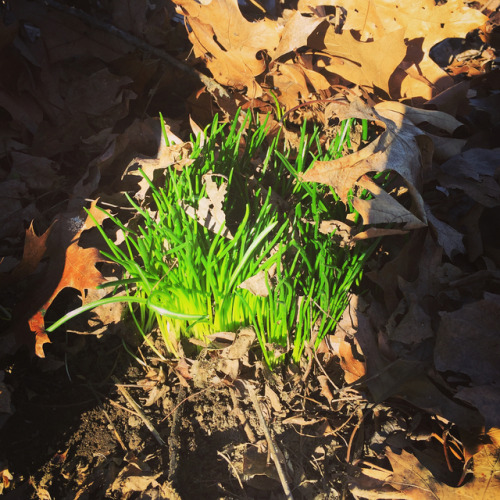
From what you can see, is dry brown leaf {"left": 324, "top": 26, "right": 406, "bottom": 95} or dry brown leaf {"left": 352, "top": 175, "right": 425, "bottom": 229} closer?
dry brown leaf {"left": 352, "top": 175, "right": 425, "bottom": 229}

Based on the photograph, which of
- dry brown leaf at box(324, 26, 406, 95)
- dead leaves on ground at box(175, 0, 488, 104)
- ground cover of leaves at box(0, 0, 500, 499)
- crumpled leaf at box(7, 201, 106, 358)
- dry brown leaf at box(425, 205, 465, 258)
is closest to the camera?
ground cover of leaves at box(0, 0, 500, 499)

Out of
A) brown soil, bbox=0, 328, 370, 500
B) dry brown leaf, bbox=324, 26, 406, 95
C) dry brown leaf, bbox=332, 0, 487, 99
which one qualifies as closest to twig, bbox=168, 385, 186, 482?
brown soil, bbox=0, 328, 370, 500

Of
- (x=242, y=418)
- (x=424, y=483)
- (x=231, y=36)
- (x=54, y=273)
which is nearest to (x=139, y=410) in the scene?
(x=242, y=418)

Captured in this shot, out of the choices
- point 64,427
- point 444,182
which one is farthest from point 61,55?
point 444,182

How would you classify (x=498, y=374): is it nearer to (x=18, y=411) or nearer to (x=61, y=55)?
(x=18, y=411)

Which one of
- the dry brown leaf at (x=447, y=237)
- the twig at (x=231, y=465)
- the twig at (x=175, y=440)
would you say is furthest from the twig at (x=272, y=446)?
the dry brown leaf at (x=447, y=237)

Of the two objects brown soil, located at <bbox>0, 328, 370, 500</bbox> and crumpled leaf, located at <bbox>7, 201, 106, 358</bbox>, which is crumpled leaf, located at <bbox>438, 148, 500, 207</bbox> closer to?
brown soil, located at <bbox>0, 328, 370, 500</bbox>

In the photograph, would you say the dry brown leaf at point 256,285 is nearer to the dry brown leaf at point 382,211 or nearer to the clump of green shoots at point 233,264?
the clump of green shoots at point 233,264
